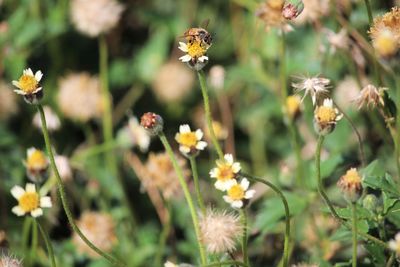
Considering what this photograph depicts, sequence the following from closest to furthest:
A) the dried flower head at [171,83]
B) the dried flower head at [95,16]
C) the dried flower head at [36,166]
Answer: the dried flower head at [36,166]
the dried flower head at [95,16]
the dried flower head at [171,83]

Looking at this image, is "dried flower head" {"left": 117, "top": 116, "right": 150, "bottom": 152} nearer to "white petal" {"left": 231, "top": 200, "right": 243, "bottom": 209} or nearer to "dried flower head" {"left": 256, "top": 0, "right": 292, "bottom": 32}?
"dried flower head" {"left": 256, "top": 0, "right": 292, "bottom": 32}

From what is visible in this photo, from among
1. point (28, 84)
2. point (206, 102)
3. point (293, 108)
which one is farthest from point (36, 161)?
point (293, 108)

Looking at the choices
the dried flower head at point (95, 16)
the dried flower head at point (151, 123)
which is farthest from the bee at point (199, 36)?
the dried flower head at point (95, 16)

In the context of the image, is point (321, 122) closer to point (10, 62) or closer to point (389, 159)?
point (389, 159)

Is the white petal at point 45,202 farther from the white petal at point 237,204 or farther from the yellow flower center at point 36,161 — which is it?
the white petal at point 237,204

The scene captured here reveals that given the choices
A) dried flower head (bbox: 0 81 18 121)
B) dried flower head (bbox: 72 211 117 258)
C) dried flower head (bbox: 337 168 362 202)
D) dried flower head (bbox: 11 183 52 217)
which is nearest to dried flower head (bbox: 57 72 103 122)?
dried flower head (bbox: 0 81 18 121)
